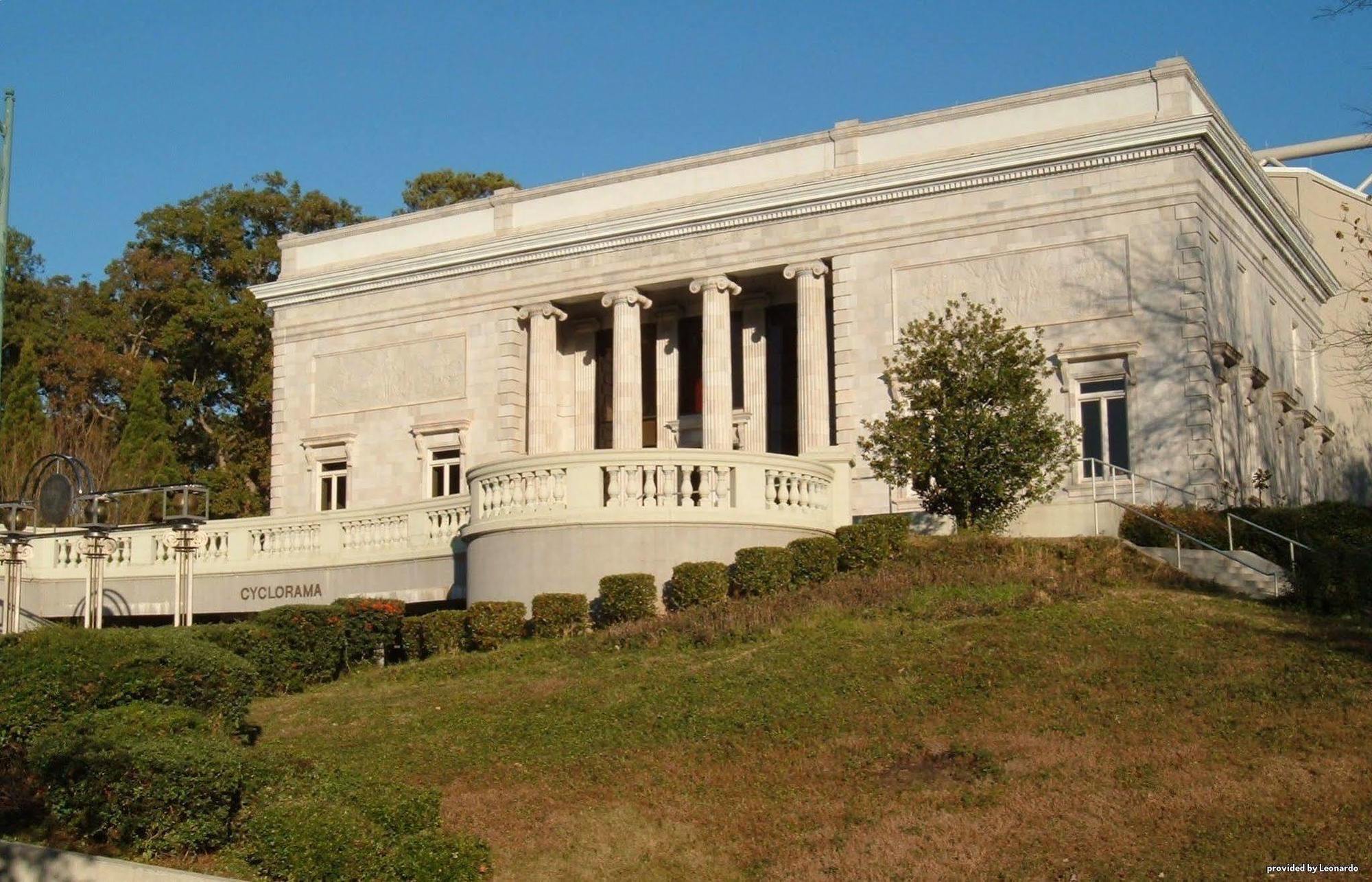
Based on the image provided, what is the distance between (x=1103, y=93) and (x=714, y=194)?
999 centimetres

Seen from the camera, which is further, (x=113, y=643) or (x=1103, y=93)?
(x=1103, y=93)

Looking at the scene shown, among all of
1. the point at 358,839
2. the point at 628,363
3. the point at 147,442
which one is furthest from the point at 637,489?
the point at 147,442

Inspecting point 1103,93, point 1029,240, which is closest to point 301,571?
point 1029,240

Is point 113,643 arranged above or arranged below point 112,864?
above

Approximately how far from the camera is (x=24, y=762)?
683 inches

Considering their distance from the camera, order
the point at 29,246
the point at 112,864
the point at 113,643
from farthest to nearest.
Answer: the point at 29,246, the point at 113,643, the point at 112,864

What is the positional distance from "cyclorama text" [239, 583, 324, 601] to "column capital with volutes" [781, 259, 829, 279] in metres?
14.3

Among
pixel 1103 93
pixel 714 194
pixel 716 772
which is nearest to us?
pixel 716 772

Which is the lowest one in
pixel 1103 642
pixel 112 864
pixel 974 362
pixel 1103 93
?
pixel 112 864

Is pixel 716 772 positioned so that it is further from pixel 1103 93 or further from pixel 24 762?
pixel 1103 93

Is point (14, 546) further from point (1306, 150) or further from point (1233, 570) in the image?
point (1306, 150)

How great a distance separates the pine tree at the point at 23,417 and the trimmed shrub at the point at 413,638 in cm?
2530

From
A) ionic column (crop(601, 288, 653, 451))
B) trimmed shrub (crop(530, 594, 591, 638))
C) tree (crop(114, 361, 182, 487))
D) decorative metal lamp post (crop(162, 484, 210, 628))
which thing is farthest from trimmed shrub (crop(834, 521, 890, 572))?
tree (crop(114, 361, 182, 487))

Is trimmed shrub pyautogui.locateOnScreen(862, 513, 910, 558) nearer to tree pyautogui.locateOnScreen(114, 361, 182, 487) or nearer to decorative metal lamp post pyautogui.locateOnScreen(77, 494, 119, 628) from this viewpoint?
decorative metal lamp post pyautogui.locateOnScreen(77, 494, 119, 628)
